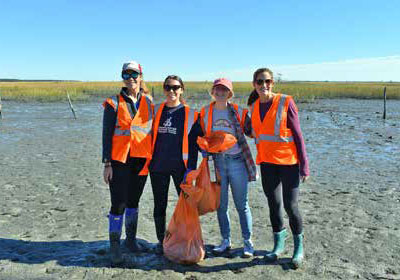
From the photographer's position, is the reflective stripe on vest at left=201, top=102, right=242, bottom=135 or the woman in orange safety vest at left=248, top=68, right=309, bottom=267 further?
the reflective stripe on vest at left=201, top=102, right=242, bottom=135

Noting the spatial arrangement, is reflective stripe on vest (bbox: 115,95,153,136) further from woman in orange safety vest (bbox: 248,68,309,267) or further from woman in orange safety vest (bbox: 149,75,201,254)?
woman in orange safety vest (bbox: 248,68,309,267)

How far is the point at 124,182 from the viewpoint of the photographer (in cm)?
355

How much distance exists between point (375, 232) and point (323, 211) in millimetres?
933

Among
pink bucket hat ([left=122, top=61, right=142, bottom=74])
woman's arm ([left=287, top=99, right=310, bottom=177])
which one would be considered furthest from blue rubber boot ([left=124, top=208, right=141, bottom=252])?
woman's arm ([left=287, top=99, right=310, bottom=177])

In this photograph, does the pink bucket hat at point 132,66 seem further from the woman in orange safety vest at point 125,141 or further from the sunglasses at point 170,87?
the sunglasses at point 170,87

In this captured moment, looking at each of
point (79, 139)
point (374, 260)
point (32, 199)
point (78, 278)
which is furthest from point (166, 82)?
point (79, 139)

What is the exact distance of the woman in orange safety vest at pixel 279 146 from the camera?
11.3 ft

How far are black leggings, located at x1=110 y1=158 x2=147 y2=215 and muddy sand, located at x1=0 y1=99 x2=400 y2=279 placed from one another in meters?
0.60

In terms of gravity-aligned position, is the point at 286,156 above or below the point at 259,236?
above

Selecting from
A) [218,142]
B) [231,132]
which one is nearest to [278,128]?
[231,132]

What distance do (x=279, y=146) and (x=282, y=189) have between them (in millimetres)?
433

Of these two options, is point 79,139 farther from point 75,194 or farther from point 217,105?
point 217,105

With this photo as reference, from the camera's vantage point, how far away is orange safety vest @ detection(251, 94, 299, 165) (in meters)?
3.42

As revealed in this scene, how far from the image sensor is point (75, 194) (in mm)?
6262
